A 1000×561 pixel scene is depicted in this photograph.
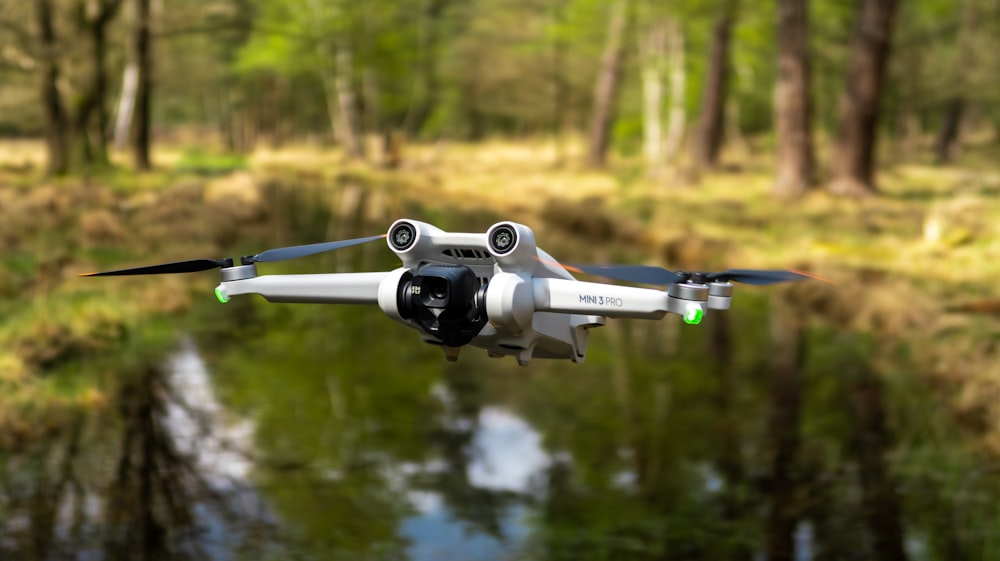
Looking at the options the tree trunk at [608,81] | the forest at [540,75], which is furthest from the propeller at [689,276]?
the tree trunk at [608,81]

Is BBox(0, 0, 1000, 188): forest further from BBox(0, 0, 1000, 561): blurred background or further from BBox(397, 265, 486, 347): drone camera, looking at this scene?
BBox(397, 265, 486, 347): drone camera

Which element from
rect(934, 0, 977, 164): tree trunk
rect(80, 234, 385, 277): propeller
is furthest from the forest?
rect(80, 234, 385, 277): propeller

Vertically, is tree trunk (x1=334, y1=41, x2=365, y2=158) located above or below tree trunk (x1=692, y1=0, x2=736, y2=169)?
above

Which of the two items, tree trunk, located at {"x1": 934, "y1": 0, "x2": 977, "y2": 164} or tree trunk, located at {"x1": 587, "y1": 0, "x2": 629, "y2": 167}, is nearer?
tree trunk, located at {"x1": 934, "y1": 0, "x2": 977, "y2": 164}

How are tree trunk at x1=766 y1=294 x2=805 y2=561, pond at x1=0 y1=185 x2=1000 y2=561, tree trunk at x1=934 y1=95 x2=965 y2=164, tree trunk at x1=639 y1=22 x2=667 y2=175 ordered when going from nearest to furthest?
pond at x1=0 y1=185 x2=1000 y2=561, tree trunk at x1=766 y1=294 x2=805 y2=561, tree trunk at x1=639 y1=22 x2=667 y2=175, tree trunk at x1=934 y1=95 x2=965 y2=164

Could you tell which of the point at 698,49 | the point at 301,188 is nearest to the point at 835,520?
the point at 301,188

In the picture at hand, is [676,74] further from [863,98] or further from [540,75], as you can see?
[540,75]

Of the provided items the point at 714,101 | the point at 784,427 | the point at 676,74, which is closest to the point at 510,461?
the point at 784,427

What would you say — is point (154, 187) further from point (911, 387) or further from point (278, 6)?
point (278, 6)
